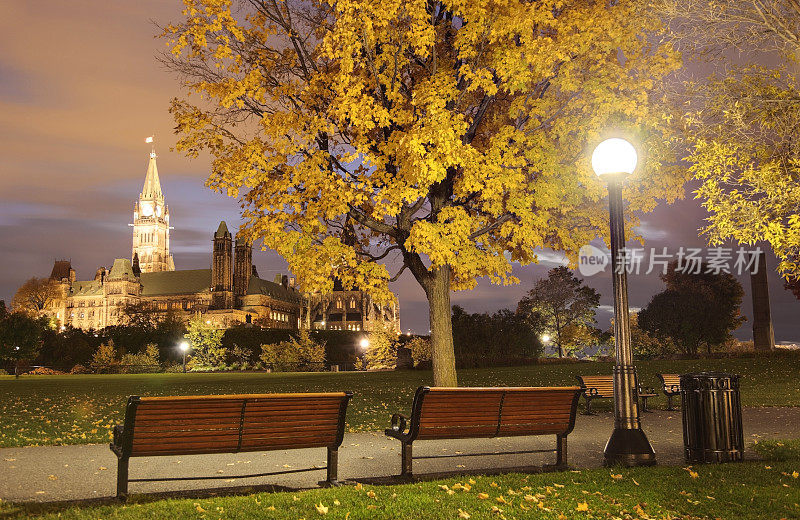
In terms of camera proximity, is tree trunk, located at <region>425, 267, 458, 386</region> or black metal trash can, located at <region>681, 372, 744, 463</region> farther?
tree trunk, located at <region>425, 267, 458, 386</region>

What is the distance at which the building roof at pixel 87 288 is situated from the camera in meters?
178

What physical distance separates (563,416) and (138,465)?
5692mm

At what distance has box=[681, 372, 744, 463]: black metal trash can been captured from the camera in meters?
8.98

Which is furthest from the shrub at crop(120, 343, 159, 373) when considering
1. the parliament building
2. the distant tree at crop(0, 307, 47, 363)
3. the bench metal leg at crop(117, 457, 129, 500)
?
the bench metal leg at crop(117, 457, 129, 500)

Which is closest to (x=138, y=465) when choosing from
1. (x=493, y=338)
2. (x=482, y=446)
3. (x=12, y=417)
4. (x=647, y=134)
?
(x=482, y=446)

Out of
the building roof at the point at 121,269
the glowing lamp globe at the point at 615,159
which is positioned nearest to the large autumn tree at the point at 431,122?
the glowing lamp globe at the point at 615,159

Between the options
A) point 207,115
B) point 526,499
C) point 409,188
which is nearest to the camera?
point 526,499

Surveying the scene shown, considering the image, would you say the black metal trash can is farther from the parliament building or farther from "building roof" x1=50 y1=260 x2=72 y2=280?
"building roof" x1=50 y1=260 x2=72 y2=280

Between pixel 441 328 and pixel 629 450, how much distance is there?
8225 mm

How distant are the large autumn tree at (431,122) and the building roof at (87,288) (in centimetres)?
17670

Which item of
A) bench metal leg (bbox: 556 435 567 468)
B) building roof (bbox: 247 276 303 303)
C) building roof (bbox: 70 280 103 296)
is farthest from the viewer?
building roof (bbox: 70 280 103 296)

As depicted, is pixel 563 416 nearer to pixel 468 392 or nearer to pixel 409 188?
pixel 468 392

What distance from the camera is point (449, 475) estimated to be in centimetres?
832

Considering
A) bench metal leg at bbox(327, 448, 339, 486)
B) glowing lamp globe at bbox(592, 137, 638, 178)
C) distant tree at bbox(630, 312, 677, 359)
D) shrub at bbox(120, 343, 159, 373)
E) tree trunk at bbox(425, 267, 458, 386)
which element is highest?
glowing lamp globe at bbox(592, 137, 638, 178)
